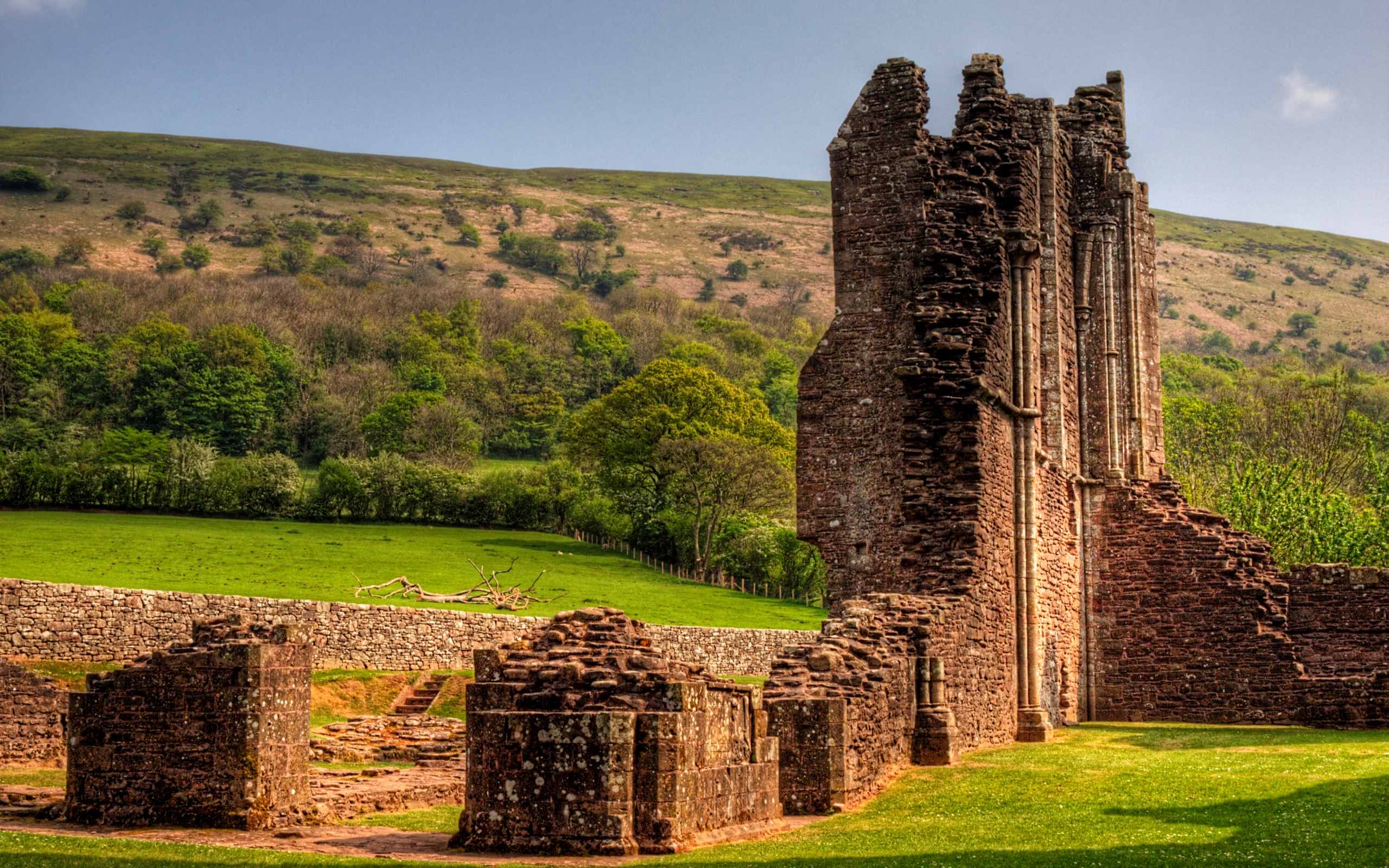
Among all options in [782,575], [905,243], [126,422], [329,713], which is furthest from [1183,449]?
[126,422]

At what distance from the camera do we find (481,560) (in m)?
52.6

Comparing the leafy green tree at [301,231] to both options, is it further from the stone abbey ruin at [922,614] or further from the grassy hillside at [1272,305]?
the stone abbey ruin at [922,614]

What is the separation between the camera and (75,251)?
142m

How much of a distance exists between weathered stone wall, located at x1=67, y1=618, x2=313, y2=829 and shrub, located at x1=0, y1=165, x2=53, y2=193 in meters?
164

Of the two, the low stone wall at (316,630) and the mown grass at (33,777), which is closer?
the mown grass at (33,777)

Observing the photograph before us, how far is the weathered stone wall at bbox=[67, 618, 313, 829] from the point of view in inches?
533

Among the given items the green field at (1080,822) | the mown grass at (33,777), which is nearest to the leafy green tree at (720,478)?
the mown grass at (33,777)

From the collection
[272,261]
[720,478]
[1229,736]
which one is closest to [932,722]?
[1229,736]

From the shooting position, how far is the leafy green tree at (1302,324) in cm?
17400

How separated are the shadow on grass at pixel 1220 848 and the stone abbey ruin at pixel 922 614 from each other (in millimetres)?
948

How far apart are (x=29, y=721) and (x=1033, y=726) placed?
14748 millimetres

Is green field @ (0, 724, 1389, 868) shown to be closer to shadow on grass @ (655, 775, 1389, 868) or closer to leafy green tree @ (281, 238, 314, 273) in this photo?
shadow on grass @ (655, 775, 1389, 868)

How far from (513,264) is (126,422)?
352 feet

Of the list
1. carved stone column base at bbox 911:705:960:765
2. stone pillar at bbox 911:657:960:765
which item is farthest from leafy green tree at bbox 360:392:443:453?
carved stone column base at bbox 911:705:960:765
